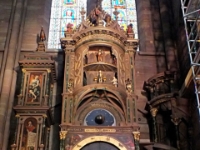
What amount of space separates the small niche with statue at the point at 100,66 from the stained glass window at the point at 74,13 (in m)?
2.86

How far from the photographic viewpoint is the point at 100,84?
10.6m

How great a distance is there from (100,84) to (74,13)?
5166mm

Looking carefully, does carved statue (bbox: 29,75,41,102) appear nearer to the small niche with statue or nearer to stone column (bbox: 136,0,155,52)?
the small niche with statue

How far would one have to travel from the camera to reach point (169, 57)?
1257cm

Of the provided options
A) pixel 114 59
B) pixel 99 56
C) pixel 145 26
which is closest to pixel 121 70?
pixel 114 59

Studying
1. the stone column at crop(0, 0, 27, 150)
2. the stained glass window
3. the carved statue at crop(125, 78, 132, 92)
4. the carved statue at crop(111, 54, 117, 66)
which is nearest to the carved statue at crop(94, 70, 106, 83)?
the carved statue at crop(111, 54, 117, 66)

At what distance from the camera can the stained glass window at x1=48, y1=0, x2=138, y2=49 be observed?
563 inches

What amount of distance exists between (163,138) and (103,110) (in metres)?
2.17

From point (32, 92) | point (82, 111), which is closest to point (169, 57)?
point (82, 111)

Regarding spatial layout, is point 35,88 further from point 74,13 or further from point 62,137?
point 74,13

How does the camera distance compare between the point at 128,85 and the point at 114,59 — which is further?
the point at 114,59

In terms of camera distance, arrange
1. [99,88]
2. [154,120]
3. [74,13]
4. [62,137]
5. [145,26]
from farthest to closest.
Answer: [74,13] → [145,26] → [154,120] → [99,88] → [62,137]

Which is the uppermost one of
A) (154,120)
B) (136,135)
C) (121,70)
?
(121,70)

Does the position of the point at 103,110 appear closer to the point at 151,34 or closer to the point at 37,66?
the point at 37,66
